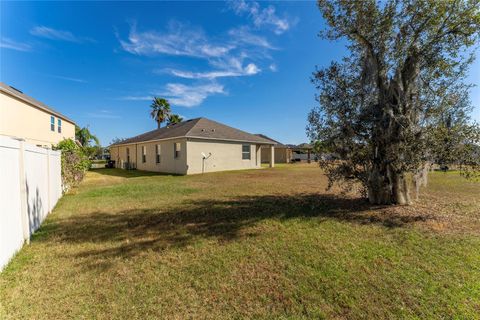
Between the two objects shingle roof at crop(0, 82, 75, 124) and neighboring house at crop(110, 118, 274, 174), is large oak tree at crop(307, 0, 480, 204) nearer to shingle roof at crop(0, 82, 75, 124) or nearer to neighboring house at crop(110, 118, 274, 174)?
neighboring house at crop(110, 118, 274, 174)

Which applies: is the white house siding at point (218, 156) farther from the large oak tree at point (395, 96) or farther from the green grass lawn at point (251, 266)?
the large oak tree at point (395, 96)

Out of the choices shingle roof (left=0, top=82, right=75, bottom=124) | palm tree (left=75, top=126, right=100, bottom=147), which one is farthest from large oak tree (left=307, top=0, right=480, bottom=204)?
palm tree (left=75, top=126, right=100, bottom=147)

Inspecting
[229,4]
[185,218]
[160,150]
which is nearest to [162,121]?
[160,150]

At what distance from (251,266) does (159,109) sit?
1369 inches

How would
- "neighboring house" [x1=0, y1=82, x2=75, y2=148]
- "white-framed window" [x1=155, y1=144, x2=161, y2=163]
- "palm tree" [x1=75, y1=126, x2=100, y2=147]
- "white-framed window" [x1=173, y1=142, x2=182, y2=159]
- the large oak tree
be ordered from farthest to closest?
"palm tree" [x1=75, y1=126, x2=100, y2=147]
"white-framed window" [x1=155, y1=144, x2=161, y2=163]
"white-framed window" [x1=173, y1=142, x2=182, y2=159]
"neighboring house" [x1=0, y1=82, x2=75, y2=148]
the large oak tree

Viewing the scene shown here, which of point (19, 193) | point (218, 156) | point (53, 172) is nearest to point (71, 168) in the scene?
point (53, 172)

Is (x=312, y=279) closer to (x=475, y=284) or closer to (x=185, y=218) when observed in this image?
(x=475, y=284)

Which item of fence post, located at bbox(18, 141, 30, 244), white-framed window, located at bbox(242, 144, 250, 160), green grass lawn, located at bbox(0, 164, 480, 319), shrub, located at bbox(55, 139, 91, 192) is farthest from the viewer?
white-framed window, located at bbox(242, 144, 250, 160)

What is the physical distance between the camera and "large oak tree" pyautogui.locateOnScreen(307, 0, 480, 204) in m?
5.39

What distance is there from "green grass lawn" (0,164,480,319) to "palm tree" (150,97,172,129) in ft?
99.4

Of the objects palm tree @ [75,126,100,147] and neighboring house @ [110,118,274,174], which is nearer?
neighboring house @ [110,118,274,174]

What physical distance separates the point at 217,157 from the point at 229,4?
1143 centimetres

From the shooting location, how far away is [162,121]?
3481 cm

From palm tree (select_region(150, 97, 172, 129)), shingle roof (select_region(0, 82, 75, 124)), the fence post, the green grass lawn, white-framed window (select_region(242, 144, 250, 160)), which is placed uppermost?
palm tree (select_region(150, 97, 172, 129))
